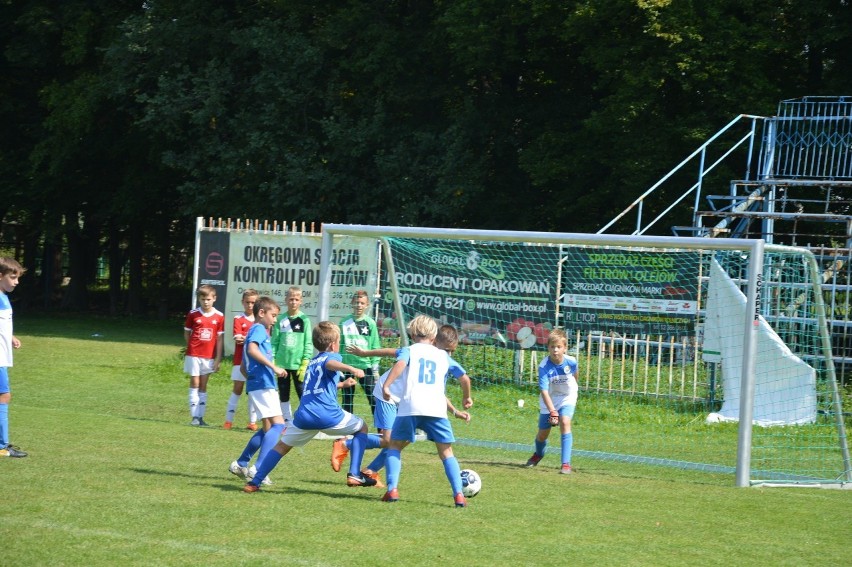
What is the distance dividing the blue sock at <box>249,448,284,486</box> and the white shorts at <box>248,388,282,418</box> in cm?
132

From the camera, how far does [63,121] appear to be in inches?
1222

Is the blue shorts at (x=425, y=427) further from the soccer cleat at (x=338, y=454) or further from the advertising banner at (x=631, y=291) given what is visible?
the advertising banner at (x=631, y=291)

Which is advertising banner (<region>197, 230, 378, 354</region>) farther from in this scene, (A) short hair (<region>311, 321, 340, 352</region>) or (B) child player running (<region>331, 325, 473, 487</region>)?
(A) short hair (<region>311, 321, 340, 352</region>)

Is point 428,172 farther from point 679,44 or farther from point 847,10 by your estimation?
point 847,10

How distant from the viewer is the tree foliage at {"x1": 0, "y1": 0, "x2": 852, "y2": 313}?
2247 centimetres

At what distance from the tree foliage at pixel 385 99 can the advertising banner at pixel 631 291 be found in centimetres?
782

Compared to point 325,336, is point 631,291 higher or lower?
higher

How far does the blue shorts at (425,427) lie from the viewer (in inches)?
324

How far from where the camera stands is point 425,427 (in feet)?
27.2

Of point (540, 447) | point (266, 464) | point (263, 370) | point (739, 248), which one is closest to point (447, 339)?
point (266, 464)

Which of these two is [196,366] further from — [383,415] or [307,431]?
[307,431]

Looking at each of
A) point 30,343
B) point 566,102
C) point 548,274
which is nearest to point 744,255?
point 548,274

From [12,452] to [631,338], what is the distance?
8253 millimetres

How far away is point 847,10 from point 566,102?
6.72m
